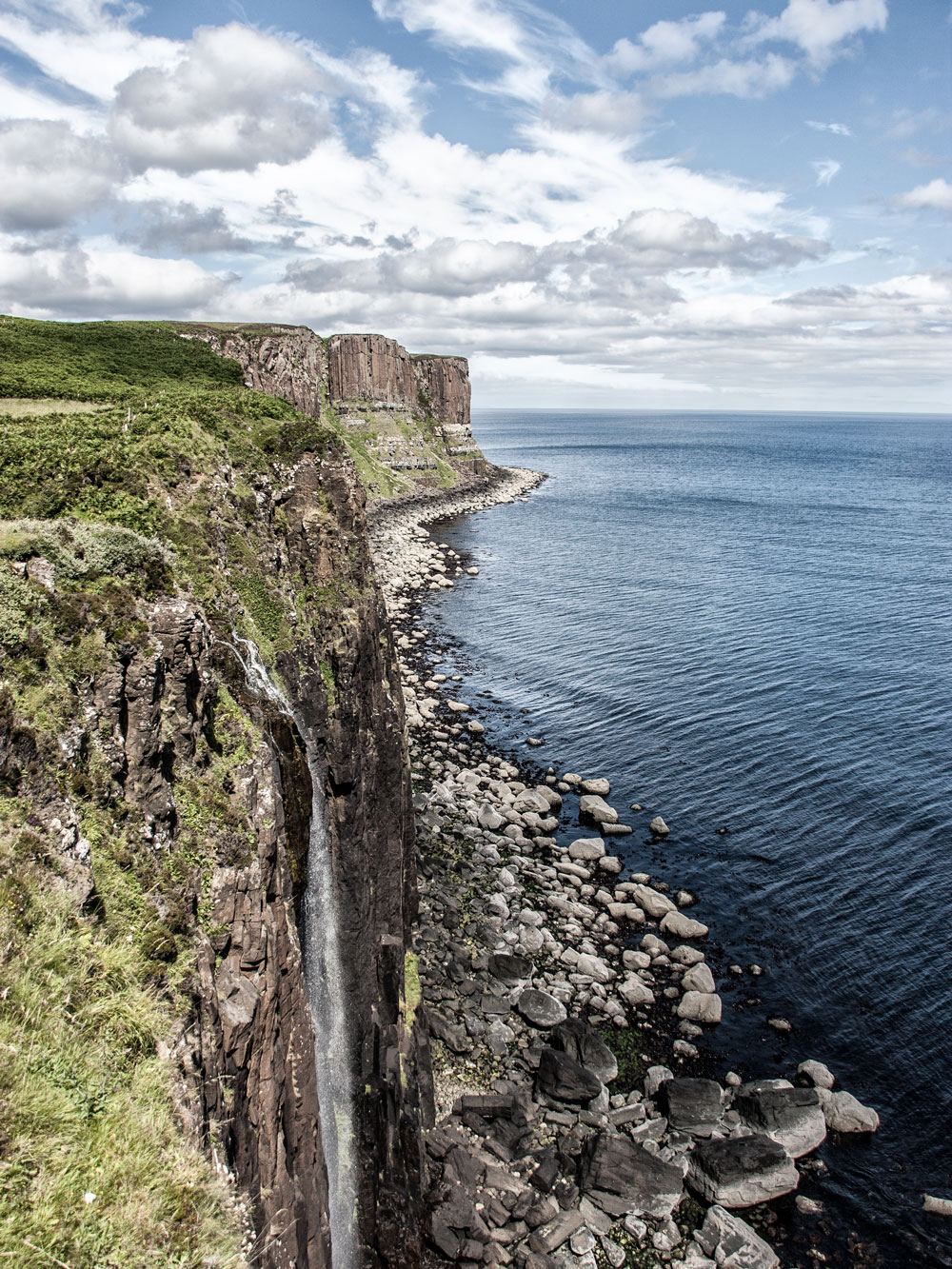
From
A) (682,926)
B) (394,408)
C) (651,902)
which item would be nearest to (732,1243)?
(682,926)

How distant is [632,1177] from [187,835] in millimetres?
15277

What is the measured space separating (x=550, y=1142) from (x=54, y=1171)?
51.5 ft

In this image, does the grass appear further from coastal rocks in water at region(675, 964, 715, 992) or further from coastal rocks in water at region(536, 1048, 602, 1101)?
coastal rocks in water at region(675, 964, 715, 992)

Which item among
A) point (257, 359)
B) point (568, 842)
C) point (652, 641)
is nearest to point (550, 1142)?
point (568, 842)

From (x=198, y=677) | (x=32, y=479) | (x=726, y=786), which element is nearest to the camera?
(x=198, y=677)

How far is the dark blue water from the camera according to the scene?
876 inches

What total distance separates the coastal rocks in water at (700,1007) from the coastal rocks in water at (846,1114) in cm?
367

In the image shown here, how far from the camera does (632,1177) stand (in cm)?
1867

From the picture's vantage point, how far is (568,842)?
108ft

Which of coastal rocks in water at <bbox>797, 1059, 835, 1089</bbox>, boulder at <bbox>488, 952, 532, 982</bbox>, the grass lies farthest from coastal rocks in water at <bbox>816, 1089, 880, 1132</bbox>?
the grass

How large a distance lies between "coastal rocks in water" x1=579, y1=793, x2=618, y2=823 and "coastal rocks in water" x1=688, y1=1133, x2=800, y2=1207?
15352mm

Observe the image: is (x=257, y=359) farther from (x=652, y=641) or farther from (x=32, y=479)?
(x=32, y=479)

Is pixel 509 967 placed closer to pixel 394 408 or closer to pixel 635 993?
pixel 635 993

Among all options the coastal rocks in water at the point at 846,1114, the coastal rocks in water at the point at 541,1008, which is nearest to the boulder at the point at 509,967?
the coastal rocks in water at the point at 541,1008
